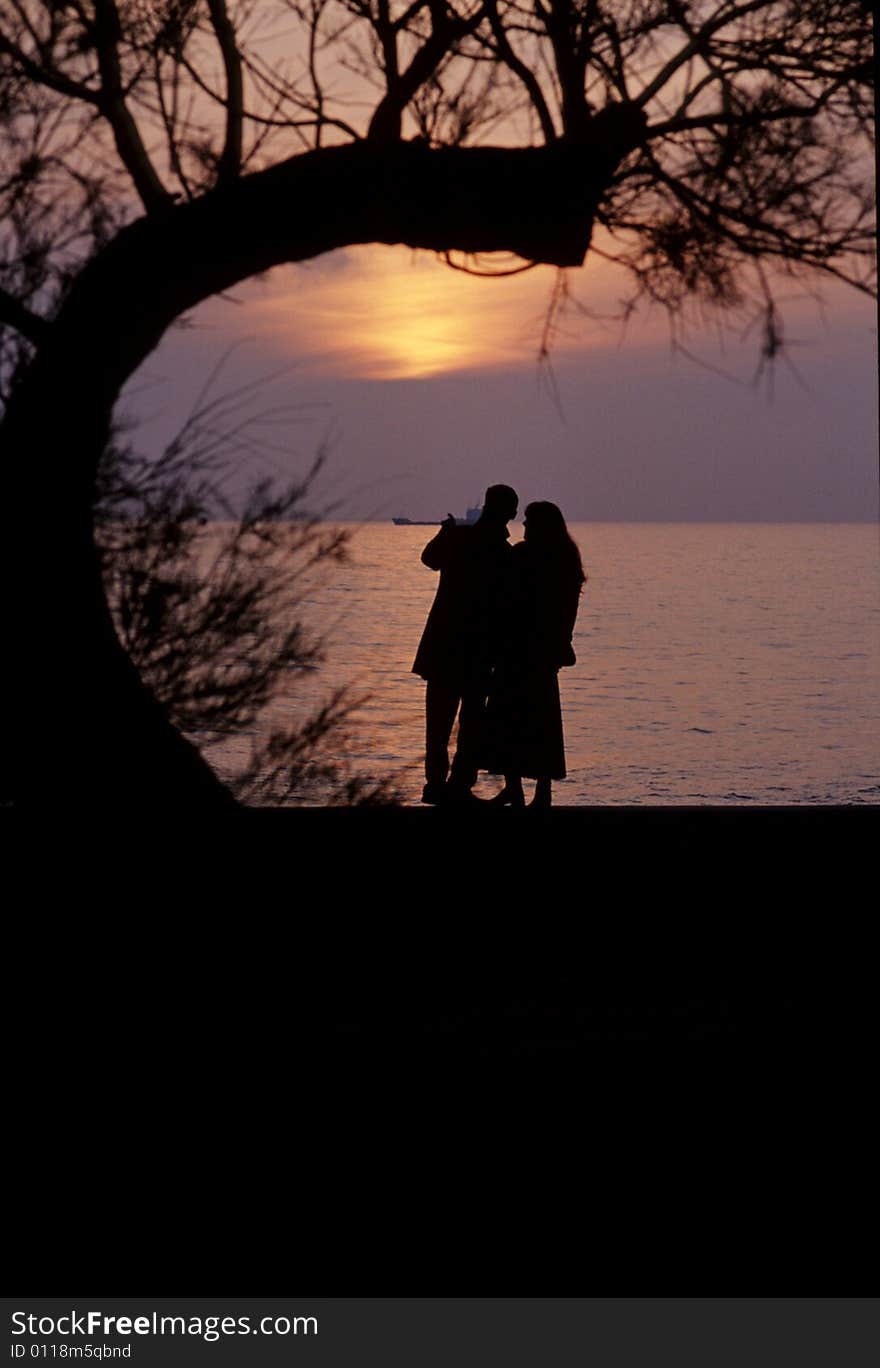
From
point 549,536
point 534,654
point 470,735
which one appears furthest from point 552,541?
point 470,735

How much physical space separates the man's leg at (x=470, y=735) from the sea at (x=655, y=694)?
0.27m

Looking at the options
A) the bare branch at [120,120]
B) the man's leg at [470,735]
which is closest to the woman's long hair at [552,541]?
the man's leg at [470,735]

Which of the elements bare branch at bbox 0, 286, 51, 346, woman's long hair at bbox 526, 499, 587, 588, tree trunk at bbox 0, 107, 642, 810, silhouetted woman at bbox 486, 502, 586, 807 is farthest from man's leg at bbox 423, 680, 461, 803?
bare branch at bbox 0, 286, 51, 346

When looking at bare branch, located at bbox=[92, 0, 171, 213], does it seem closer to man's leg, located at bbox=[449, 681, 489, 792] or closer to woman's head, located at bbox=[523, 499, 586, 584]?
woman's head, located at bbox=[523, 499, 586, 584]

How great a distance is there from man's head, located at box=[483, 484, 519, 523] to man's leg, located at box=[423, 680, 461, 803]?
0.91 meters

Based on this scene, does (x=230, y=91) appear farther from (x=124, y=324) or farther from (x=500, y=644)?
(x=500, y=644)

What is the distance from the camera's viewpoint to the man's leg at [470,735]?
8.55 meters

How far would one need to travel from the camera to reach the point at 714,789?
3391 cm

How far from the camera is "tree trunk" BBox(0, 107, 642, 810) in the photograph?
673 cm

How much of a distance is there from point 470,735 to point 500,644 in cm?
50

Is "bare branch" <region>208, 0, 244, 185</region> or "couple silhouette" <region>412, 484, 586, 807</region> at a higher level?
"bare branch" <region>208, 0, 244, 185</region>
